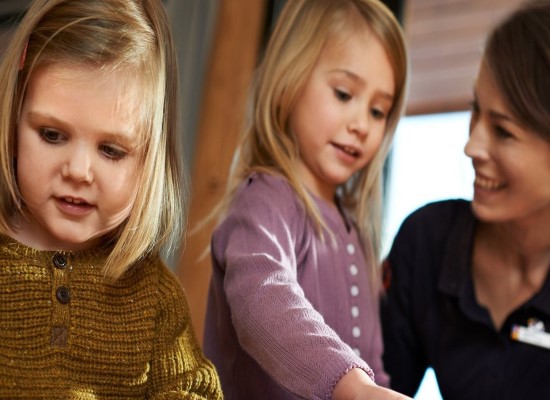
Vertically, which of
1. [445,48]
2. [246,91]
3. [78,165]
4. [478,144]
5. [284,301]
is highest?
[445,48]

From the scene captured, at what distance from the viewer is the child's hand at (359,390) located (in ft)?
3.07

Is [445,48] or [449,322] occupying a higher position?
[445,48]

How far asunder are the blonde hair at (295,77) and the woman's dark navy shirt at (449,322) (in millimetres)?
139

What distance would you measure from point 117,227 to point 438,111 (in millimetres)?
2783

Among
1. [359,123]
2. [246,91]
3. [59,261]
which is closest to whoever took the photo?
[59,261]

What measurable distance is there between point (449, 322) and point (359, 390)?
2.37 feet

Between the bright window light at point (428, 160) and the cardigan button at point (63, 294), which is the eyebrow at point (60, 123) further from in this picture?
the bright window light at point (428, 160)

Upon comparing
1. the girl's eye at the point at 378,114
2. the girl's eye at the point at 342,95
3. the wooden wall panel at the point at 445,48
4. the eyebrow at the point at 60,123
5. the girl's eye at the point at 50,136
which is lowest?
the girl's eye at the point at 50,136

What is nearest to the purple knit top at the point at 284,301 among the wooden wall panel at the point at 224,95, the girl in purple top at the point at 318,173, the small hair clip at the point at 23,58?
the girl in purple top at the point at 318,173

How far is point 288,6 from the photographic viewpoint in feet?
5.20

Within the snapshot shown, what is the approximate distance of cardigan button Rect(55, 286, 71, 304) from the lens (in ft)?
3.42

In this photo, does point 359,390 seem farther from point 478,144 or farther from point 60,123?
point 478,144

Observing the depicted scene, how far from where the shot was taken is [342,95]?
1.47 m

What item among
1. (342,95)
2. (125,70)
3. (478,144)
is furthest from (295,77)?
(125,70)
